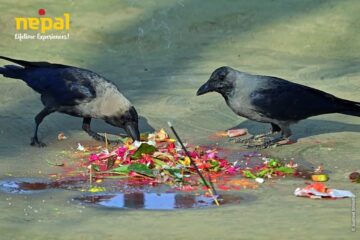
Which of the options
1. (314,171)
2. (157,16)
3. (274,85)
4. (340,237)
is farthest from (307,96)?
(157,16)

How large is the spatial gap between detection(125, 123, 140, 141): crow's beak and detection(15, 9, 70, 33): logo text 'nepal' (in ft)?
17.8

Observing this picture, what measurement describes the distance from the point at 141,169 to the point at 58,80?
7.05 feet

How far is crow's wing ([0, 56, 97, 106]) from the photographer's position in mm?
10125

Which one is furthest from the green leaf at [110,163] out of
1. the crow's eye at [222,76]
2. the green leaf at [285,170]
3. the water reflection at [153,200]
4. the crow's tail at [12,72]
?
the crow's tail at [12,72]

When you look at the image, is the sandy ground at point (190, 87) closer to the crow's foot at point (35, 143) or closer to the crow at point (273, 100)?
the crow's foot at point (35, 143)

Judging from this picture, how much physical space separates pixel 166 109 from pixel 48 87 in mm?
1775

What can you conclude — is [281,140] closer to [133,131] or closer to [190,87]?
[133,131]

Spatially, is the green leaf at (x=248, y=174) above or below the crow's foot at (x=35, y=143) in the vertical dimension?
below

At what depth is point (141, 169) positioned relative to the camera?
8.56 m

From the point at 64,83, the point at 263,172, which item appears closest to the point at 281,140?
the point at 263,172

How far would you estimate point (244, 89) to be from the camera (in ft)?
33.3

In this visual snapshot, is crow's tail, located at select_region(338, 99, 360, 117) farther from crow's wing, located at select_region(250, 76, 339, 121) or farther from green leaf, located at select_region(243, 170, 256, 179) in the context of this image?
green leaf, located at select_region(243, 170, 256, 179)

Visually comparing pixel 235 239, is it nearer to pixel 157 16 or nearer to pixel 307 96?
pixel 307 96

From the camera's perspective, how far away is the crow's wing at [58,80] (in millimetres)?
10125
